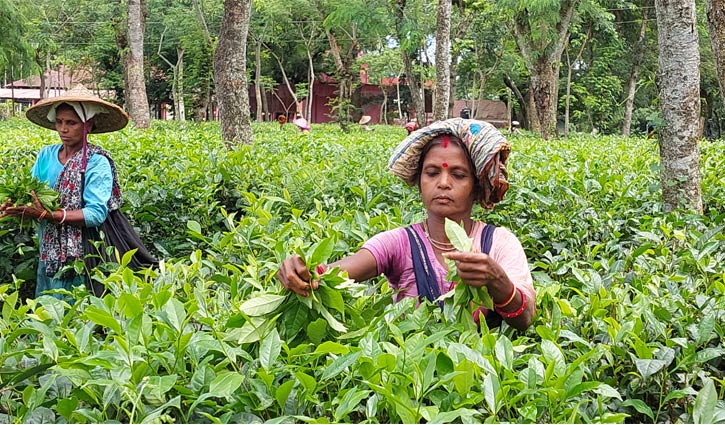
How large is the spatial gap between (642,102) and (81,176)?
1332 inches

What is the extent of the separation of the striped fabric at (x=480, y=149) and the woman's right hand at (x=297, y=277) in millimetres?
894

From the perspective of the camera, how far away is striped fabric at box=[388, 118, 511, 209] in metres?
2.42

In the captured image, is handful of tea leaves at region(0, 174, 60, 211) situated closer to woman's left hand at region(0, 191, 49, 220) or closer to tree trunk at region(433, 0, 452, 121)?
woman's left hand at region(0, 191, 49, 220)

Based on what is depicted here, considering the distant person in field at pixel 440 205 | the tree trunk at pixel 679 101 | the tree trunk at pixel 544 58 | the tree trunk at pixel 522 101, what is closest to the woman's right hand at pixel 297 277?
the distant person in field at pixel 440 205

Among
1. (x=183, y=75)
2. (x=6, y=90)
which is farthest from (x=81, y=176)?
(x=6, y=90)

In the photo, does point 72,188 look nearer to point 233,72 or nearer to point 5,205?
point 5,205

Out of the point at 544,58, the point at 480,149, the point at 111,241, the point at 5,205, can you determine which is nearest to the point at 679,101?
the point at 480,149

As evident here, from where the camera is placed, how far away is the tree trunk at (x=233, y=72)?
25.2ft

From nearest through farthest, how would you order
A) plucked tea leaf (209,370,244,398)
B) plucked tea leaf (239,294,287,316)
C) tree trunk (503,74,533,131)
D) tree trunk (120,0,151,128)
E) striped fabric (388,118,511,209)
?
plucked tea leaf (209,370,244,398)
plucked tea leaf (239,294,287,316)
striped fabric (388,118,511,209)
tree trunk (120,0,151,128)
tree trunk (503,74,533,131)

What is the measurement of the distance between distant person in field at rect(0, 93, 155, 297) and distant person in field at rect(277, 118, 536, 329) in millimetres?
1975

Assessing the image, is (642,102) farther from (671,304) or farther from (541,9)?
(671,304)

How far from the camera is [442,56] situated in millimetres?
11203

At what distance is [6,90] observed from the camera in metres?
53.9

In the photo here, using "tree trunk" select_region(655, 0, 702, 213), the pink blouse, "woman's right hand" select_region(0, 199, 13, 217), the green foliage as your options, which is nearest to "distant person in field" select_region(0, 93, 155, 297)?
"woman's right hand" select_region(0, 199, 13, 217)
